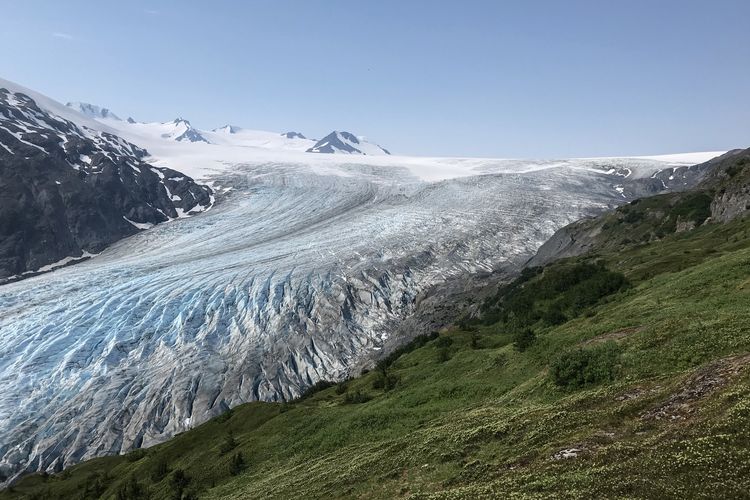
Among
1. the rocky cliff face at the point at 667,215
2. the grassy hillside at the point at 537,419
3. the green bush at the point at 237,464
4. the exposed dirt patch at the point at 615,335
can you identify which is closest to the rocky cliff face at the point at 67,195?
the grassy hillside at the point at 537,419

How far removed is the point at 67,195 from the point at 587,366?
113 meters

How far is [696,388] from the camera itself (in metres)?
12.2

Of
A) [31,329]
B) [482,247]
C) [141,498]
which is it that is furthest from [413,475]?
[482,247]

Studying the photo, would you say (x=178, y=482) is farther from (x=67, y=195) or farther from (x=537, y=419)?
(x=67, y=195)

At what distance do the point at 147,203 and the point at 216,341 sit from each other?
71.1m

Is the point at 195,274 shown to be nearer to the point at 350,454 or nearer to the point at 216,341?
the point at 216,341

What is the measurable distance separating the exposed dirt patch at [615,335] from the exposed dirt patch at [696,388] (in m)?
5.67

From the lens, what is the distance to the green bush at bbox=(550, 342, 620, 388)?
1609cm

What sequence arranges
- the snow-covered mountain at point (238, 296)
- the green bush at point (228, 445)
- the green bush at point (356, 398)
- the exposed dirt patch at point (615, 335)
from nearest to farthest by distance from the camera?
the exposed dirt patch at point (615, 335) → the green bush at point (228, 445) → the green bush at point (356, 398) → the snow-covered mountain at point (238, 296)

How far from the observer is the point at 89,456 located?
132 ft

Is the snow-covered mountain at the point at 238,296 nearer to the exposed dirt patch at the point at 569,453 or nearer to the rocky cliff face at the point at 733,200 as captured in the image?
the rocky cliff face at the point at 733,200

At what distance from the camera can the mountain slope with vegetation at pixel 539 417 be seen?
10.5 meters

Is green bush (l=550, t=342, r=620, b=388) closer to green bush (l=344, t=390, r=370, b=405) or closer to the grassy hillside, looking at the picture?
the grassy hillside

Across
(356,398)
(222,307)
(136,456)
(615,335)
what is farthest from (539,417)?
(222,307)
